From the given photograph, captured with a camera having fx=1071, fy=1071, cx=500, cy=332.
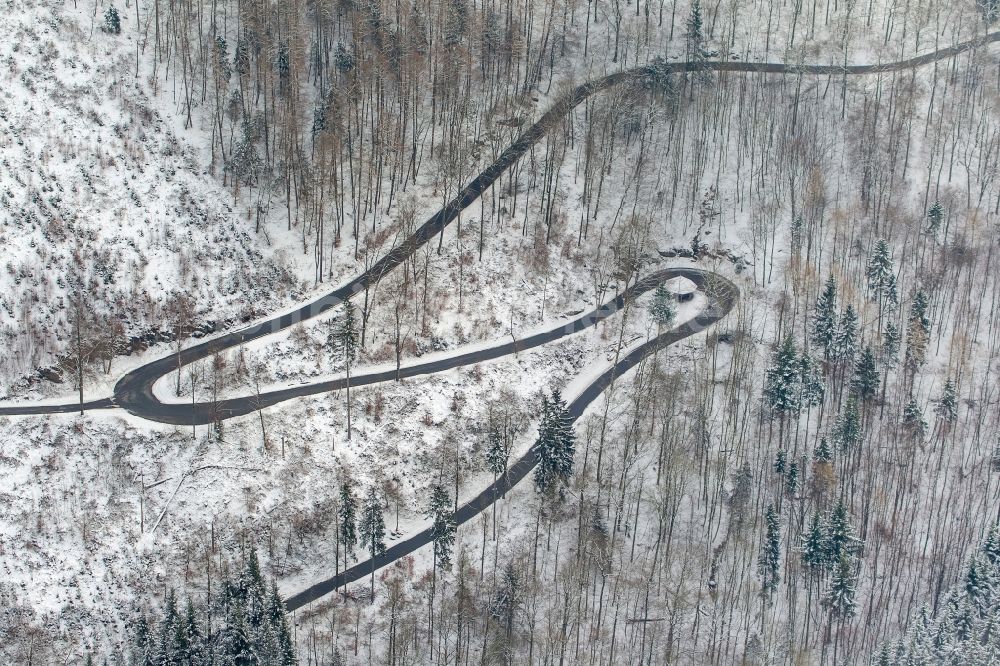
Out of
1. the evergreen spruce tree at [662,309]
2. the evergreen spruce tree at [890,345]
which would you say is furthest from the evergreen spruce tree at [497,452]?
the evergreen spruce tree at [890,345]

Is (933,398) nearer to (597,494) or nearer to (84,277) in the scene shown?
(597,494)

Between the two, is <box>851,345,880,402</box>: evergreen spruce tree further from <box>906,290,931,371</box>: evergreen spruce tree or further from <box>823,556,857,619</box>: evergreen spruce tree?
<box>823,556,857,619</box>: evergreen spruce tree

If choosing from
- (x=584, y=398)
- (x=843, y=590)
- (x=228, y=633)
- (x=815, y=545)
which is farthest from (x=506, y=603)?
(x=843, y=590)

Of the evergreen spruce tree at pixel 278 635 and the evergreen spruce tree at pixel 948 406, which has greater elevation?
the evergreen spruce tree at pixel 948 406

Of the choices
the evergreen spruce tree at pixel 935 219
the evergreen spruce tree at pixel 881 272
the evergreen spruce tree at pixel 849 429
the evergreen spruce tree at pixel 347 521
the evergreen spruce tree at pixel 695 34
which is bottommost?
the evergreen spruce tree at pixel 347 521

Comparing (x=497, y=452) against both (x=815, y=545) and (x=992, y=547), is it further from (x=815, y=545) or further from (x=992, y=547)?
(x=992, y=547)

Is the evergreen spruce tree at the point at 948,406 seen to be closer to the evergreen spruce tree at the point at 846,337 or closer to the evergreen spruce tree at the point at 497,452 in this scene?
the evergreen spruce tree at the point at 846,337
